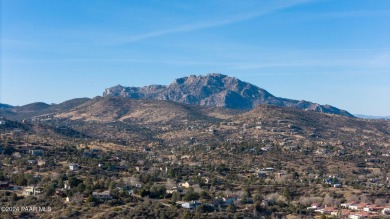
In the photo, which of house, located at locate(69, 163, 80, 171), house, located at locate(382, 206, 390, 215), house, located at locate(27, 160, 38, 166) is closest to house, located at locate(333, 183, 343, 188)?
house, located at locate(382, 206, 390, 215)

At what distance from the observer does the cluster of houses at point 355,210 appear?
54.5 m

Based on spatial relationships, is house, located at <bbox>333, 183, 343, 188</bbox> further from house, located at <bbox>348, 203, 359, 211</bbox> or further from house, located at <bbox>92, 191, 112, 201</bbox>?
house, located at <bbox>92, 191, 112, 201</bbox>

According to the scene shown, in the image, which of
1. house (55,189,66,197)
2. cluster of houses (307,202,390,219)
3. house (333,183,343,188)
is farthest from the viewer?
house (333,183,343,188)

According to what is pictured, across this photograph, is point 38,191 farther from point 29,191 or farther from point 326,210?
point 326,210

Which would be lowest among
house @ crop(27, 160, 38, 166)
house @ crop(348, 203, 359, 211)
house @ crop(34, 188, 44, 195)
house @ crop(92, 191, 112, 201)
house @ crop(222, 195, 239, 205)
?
house @ crop(348, 203, 359, 211)

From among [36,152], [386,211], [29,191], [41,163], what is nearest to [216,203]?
[29,191]

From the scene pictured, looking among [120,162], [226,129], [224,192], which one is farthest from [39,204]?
[226,129]

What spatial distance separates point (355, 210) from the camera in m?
58.6

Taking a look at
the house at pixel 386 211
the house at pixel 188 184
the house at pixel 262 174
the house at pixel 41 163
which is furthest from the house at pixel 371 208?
the house at pixel 41 163

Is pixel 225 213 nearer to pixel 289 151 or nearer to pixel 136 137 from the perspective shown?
pixel 289 151

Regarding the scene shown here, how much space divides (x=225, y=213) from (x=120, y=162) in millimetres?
→ 44106

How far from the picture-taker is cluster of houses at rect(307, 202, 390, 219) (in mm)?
54469

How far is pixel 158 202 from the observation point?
2030 inches

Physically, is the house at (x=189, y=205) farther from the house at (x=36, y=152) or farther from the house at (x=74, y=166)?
the house at (x=36, y=152)
